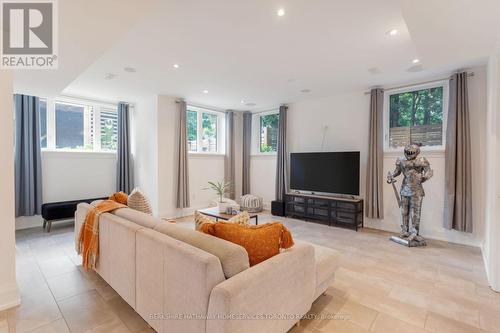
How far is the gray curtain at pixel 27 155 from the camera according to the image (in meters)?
4.33

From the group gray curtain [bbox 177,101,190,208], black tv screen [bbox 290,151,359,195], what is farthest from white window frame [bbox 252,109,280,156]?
gray curtain [bbox 177,101,190,208]

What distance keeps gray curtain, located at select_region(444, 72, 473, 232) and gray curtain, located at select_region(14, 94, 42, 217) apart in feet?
23.1

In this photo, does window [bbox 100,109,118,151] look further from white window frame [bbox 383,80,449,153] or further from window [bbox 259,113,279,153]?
white window frame [bbox 383,80,449,153]

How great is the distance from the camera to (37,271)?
9.09ft

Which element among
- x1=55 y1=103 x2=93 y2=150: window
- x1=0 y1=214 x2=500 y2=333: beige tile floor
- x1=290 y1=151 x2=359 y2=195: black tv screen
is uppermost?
x1=55 y1=103 x2=93 y2=150: window

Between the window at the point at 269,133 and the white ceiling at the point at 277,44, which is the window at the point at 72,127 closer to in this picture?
the white ceiling at the point at 277,44

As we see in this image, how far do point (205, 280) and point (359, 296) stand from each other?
1741mm

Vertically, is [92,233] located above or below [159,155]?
below

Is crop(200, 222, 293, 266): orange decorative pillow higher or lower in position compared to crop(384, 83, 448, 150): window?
lower

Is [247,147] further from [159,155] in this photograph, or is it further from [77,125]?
[77,125]

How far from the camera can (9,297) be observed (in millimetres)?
2092

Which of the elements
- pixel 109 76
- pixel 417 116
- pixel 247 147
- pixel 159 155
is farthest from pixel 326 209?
pixel 109 76

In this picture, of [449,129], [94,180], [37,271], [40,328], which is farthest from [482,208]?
[94,180]

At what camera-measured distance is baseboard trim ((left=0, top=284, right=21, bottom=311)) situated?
6.76ft
